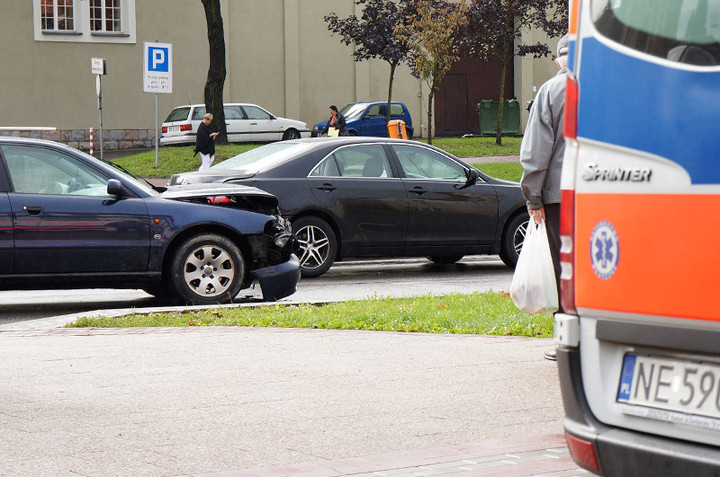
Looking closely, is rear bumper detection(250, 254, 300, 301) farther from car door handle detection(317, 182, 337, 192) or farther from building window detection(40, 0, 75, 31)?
building window detection(40, 0, 75, 31)

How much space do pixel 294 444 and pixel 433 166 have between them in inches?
353

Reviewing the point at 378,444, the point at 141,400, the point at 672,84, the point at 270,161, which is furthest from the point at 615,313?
the point at 270,161

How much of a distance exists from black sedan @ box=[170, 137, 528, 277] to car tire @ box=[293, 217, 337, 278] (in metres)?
0.01

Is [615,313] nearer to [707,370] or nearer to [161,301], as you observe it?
[707,370]

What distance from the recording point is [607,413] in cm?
404

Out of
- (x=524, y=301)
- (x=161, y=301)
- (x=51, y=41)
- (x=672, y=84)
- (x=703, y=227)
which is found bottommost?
(x=161, y=301)

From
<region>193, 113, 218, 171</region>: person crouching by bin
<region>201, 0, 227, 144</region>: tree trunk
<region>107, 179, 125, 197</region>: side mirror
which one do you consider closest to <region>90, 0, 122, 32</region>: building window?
<region>201, 0, 227, 144</region>: tree trunk

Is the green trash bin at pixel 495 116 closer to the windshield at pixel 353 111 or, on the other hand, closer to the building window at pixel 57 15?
the windshield at pixel 353 111

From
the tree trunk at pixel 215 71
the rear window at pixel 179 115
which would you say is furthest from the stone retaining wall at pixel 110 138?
the tree trunk at pixel 215 71

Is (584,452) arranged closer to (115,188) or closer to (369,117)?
(115,188)

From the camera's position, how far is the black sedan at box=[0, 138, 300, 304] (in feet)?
34.1

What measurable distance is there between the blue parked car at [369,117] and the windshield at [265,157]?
75.8ft

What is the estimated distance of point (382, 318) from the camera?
9430mm

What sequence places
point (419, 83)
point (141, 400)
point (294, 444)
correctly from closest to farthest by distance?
point (294, 444)
point (141, 400)
point (419, 83)
